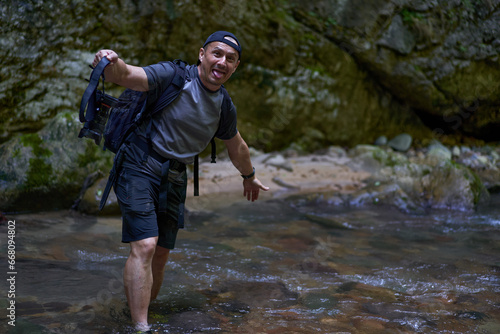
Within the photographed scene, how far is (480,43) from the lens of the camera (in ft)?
36.7

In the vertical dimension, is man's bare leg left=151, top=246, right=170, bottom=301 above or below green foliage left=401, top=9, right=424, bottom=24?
below

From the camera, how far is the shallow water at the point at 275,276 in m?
3.22

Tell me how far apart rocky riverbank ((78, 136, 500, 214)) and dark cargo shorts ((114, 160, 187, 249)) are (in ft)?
10.4

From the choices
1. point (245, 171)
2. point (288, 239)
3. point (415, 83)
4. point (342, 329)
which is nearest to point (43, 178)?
point (288, 239)

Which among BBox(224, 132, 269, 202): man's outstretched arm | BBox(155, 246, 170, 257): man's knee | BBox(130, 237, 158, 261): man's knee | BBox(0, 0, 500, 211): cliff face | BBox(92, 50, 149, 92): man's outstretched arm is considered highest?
BBox(0, 0, 500, 211): cliff face

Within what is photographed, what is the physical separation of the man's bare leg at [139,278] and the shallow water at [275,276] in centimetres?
15

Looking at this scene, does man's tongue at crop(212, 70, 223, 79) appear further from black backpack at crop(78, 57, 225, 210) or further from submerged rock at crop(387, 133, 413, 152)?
submerged rock at crop(387, 133, 413, 152)

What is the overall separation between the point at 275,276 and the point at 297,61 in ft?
23.0

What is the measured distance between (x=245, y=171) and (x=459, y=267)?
8.01 ft

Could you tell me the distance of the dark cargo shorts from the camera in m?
2.88

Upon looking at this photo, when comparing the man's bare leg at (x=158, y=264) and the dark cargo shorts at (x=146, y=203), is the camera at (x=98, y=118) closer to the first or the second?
the dark cargo shorts at (x=146, y=203)

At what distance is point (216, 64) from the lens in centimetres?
302

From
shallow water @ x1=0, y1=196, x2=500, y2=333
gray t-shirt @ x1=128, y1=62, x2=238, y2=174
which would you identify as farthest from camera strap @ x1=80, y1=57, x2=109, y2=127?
shallow water @ x1=0, y1=196, x2=500, y2=333

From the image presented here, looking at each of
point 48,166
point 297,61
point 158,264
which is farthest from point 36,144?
point 297,61
